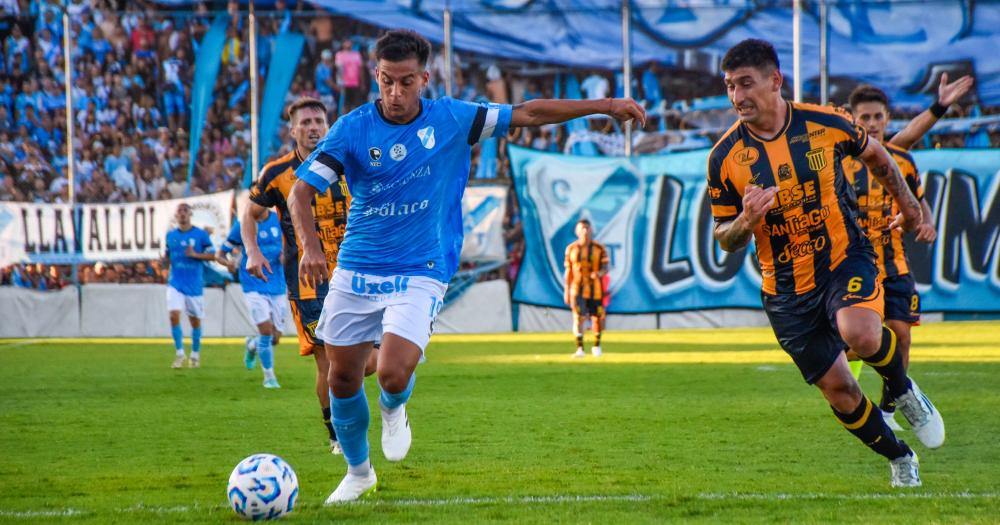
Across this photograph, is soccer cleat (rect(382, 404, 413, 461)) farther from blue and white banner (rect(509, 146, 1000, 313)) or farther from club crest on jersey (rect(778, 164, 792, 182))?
blue and white banner (rect(509, 146, 1000, 313))

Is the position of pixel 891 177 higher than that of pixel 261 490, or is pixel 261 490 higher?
pixel 891 177

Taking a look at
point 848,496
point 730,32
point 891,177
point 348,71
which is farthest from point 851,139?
point 348,71

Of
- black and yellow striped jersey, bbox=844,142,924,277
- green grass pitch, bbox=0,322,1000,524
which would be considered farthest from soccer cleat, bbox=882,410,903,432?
black and yellow striped jersey, bbox=844,142,924,277

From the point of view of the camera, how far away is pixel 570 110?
619 cm

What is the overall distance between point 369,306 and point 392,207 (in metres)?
0.53

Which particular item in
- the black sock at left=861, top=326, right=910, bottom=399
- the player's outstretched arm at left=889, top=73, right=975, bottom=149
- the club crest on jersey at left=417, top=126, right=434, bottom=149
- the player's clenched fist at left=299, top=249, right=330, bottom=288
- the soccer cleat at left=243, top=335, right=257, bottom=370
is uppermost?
the player's outstretched arm at left=889, top=73, right=975, bottom=149

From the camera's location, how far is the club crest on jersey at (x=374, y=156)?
6164 mm

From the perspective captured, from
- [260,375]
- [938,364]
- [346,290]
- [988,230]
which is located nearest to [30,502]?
[346,290]

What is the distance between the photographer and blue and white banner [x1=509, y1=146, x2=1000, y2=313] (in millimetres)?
25047

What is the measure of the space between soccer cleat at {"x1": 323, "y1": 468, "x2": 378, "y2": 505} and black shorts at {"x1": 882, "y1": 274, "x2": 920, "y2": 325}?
4293 millimetres

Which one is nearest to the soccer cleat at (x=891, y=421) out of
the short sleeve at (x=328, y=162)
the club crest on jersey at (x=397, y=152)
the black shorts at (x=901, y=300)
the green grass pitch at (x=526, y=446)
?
the green grass pitch at (x=526, y=446)

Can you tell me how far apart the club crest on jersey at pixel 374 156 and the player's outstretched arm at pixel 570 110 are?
0.73m

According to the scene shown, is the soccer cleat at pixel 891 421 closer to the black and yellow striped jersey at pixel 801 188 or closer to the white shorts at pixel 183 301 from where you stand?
the black and yellow striped jersey at pixel 801 188

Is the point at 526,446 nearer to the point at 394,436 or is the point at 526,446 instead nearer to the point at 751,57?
the point at 394,436
